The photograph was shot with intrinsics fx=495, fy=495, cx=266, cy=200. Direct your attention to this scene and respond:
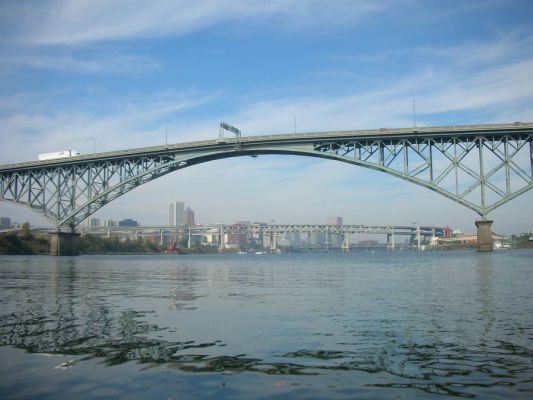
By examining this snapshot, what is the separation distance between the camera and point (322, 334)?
12797mm

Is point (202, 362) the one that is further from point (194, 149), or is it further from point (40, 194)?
point (40, 194)

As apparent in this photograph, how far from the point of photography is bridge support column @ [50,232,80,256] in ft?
318

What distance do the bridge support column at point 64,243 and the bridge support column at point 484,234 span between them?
7543 cm

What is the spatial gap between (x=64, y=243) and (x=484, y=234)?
7693 centimetres

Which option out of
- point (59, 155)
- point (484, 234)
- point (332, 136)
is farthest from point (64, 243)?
point (484, 234)

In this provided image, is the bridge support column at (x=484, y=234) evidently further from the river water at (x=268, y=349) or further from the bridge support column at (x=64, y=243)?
the bridge support column at (x=64, y=243)

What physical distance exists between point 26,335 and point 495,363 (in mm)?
10963

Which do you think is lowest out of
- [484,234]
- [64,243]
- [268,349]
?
[268,349]

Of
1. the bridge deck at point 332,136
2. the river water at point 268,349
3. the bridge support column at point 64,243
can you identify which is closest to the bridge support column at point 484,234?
the bridge deck at point 332,136

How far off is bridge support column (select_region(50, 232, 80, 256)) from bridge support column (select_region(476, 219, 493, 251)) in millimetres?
75429

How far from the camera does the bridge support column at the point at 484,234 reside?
227 feet

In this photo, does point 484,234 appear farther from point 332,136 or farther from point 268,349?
point 268,349

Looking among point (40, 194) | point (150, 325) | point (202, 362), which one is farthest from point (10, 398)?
point (40, 194)

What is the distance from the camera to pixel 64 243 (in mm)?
98688
